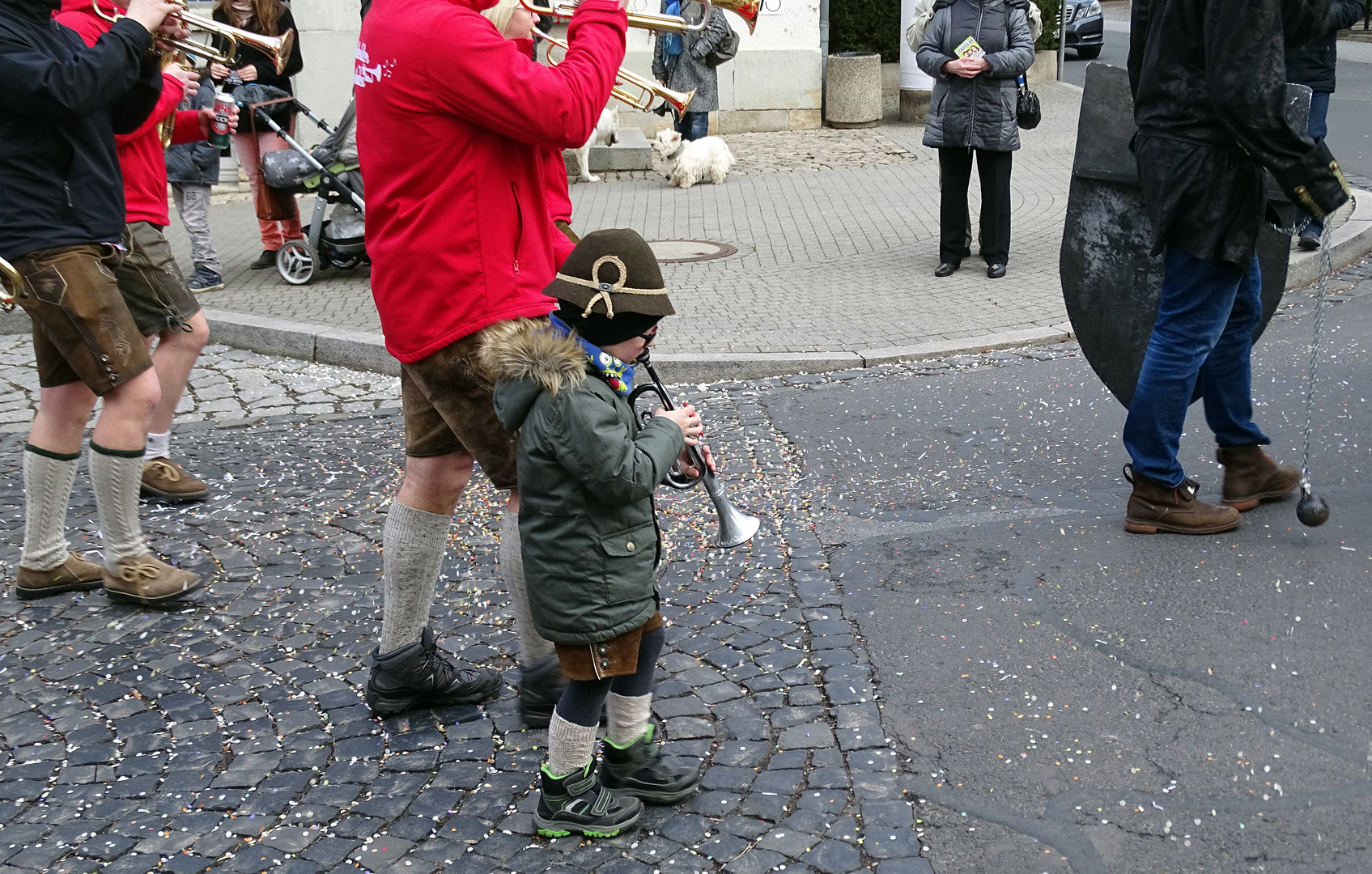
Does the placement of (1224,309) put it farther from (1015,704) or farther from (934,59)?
(934,59)

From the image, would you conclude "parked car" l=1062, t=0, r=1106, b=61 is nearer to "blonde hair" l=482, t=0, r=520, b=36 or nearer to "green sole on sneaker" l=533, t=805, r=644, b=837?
"blonde hair" l=482, t=0, r=520, b=36

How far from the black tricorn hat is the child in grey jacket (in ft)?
20.2

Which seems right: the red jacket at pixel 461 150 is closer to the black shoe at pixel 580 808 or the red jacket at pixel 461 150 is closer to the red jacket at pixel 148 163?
the black shoe at pixel 580 808

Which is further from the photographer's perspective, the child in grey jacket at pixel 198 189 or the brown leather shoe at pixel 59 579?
the child in grey jacket at pixel 198 189

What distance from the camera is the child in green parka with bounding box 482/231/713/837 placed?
2.74m

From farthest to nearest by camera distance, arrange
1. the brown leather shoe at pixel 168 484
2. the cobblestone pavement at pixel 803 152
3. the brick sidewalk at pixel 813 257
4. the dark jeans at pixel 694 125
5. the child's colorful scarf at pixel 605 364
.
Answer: the cobblestone pavement at pixel 803 152
the dark jeans at pixel 694 125
the brick sidewalk at pixel 813 257
the brown leather shoe at pixel 168 484
the child's colorful scarf at pixel 605 364

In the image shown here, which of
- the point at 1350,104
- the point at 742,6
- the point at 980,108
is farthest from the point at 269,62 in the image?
the point at 1350,104

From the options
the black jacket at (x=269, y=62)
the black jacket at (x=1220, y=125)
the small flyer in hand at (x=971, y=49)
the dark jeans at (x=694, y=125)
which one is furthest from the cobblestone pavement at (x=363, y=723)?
the dark jeans at (x=694, y=125)

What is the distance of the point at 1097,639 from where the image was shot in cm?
373

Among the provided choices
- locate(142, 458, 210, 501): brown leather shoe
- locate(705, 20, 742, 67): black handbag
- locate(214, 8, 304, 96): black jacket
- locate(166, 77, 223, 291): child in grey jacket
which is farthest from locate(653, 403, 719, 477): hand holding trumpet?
locate(705, 20, 742, 67): black handbag

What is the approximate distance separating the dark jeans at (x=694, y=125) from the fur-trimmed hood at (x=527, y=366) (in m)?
9.88

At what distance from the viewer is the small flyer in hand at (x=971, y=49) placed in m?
8.23

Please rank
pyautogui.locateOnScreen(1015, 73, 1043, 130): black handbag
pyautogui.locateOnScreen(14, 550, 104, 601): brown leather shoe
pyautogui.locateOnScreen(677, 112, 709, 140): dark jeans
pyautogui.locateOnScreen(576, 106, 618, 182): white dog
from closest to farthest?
pyautogui.locateOnScreen(14, 550, 104, 601): brown leather shoe → pyautogui.locateOnScreen(1015, 73, 1043, 130): black handbag → pyautogui.locateOnScreen(677, 112, 709, 140): dark jeans → pyautogui.locateOnScreen(576, 106, 618, 182): white dog

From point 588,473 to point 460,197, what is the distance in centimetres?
78
